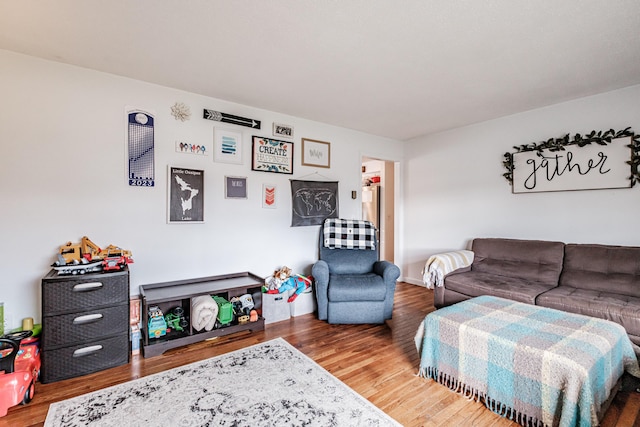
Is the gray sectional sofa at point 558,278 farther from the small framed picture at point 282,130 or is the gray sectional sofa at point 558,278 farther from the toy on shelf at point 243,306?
the small framed picture at point 282,130

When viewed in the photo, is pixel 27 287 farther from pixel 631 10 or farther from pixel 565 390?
pixel 631 10

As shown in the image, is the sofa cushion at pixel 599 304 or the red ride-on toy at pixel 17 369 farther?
the sofa cushion at pixel 599 304

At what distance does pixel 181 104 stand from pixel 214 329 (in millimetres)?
2190

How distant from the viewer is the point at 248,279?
128 inches

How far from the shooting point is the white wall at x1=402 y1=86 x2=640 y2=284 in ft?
9.84

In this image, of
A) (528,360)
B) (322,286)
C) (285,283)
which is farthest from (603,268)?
(285,283)

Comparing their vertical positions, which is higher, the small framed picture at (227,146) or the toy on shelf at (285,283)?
the small framed picture at (227,146)

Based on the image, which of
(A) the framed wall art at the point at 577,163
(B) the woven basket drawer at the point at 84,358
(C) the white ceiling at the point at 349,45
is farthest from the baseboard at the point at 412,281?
(B) the woven basket drawer at the point at 84,358

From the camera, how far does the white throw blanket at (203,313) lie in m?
2.64

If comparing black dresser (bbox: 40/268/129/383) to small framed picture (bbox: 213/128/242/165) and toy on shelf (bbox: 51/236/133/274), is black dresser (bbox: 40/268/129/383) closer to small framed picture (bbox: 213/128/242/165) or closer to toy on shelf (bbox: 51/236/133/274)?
toy on shelf (bbox: 51/236/133/274)

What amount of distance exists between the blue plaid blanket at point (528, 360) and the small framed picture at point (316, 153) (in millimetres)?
2433

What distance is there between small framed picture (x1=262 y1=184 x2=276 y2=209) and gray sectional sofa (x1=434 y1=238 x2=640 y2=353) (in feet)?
6.97

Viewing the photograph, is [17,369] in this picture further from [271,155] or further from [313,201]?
[313,201]

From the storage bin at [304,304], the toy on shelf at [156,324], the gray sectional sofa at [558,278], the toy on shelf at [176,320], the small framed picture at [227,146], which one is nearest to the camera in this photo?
the gray sectional sofa at [558,278]
